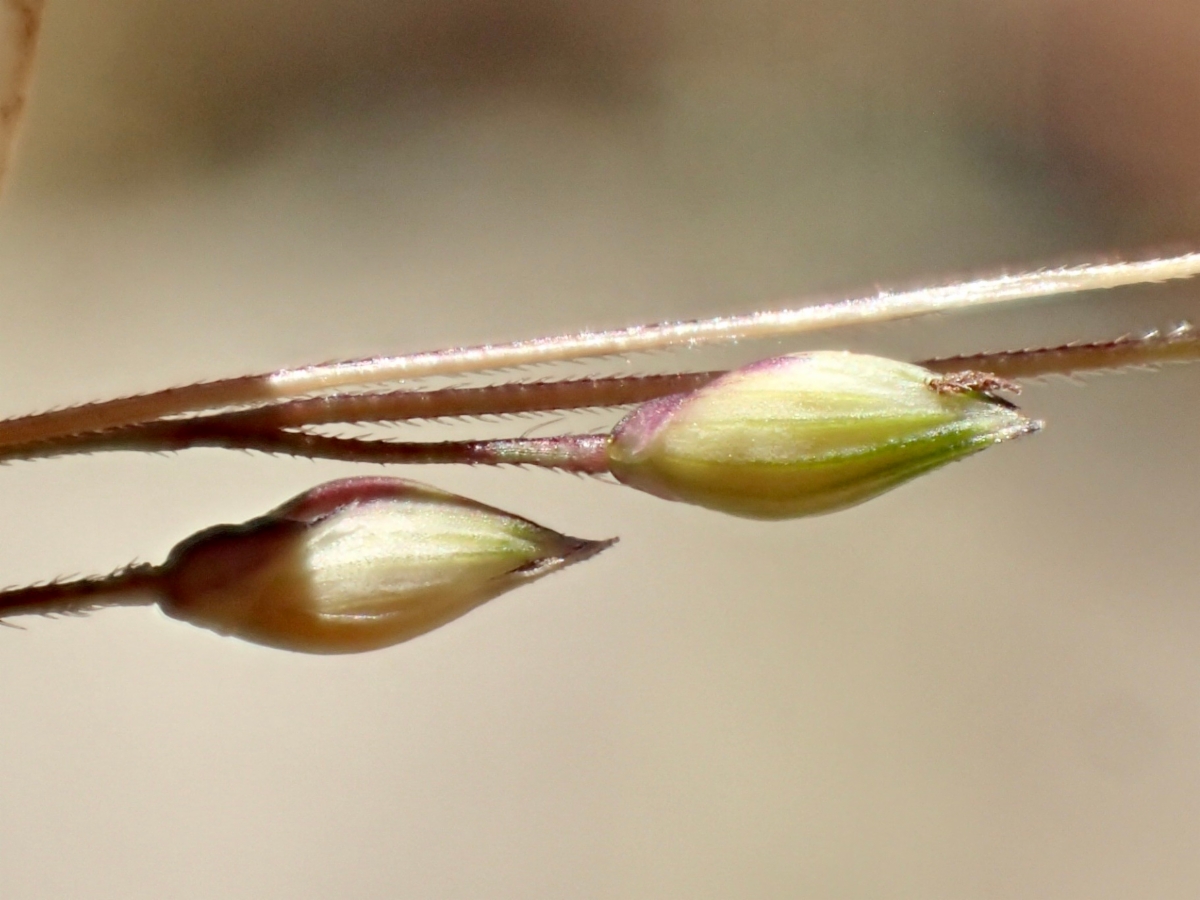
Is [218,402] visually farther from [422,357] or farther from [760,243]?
[760,243]

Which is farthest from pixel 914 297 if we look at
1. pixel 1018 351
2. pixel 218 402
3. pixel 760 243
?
pixel 760 243

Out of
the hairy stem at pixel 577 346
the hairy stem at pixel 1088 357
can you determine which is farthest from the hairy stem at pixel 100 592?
the hairy stem at pixel 1088 357

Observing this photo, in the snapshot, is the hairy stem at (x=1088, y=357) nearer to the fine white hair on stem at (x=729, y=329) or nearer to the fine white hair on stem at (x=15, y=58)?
the fine white hair on stem at (x=729, y=329)

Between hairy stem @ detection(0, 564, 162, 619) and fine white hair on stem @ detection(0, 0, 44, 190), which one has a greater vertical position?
fine white hair on stem @ detection(0, 0, 44, 190)

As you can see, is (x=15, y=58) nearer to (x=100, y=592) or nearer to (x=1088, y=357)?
(x=100, y=592)

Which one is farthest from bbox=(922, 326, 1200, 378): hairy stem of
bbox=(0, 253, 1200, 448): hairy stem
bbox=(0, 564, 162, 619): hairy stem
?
bbox=(0, 564, 162, 619): hairy stem

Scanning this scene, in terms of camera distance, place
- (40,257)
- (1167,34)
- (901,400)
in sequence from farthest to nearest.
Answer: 1. (1167,34)
2. (40,257)
3. (901,400)

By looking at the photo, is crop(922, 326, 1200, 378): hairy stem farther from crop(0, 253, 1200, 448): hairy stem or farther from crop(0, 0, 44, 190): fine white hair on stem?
crop(0, 0, 44, 190): fine white hair on stem

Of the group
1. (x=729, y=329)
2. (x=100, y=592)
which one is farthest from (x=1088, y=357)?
(x=100, y=592)
